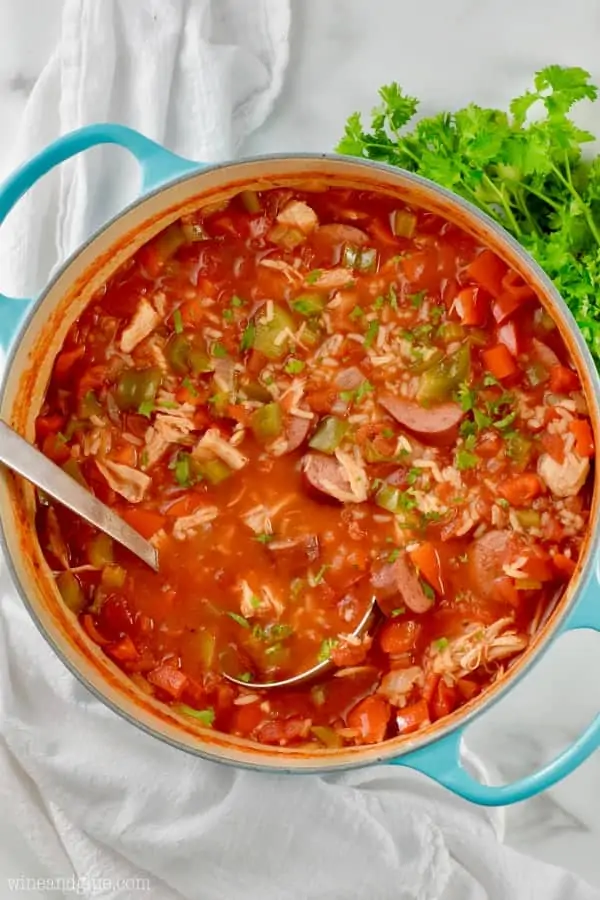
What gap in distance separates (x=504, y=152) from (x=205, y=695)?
141cm

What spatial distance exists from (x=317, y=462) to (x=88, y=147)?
0.85 m

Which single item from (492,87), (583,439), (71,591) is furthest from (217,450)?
(492,87)

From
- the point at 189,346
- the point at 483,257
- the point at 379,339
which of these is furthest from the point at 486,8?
the point at 189,346

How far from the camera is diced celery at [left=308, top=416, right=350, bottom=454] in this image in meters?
2.72

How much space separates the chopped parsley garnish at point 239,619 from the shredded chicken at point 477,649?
43 cm

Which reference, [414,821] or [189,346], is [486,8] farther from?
[414,821]

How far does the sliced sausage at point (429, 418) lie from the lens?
269 centimetres

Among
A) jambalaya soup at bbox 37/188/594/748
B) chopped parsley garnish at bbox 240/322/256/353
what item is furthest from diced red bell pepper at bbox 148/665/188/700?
chopped parsley garnish at bbox 240/322/256/353

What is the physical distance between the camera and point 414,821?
2.93 meters

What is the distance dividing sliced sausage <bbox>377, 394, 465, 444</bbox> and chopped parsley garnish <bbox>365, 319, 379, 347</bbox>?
0.46ft

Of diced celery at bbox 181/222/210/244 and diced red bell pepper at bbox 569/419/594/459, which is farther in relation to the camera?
diced celery at bbox 181/222/210/244

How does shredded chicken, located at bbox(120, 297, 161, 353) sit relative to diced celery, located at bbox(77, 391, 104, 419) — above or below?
above

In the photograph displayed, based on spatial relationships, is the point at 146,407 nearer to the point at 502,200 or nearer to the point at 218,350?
the point at 218,350

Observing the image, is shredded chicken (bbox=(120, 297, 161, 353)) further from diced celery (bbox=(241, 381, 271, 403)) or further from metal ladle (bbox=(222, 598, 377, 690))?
metal ladle (bbox=(222, 598, 377, 690))
